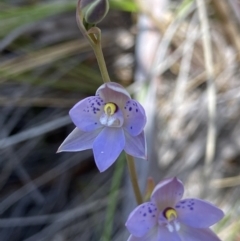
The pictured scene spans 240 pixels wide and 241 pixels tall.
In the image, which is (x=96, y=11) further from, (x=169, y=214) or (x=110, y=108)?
(x=169, y=214)

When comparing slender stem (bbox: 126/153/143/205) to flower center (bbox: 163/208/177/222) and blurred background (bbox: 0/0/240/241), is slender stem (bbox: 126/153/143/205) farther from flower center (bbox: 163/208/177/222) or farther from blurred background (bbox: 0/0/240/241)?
blurred background (bbox: 0/0/240/241)

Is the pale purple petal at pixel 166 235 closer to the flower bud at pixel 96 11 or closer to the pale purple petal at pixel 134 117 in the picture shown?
the pale purple petal at pixel 134 117

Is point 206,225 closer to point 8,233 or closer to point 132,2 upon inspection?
point 8,233

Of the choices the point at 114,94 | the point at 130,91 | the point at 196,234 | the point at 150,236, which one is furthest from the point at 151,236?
the point at 130,91

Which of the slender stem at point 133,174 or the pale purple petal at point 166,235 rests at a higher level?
the slender stem at point 133,174

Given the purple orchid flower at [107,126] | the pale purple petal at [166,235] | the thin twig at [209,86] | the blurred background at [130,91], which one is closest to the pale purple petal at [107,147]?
the purple orchid flower at [107,126]

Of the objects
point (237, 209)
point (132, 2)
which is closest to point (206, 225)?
point (237, 209)
